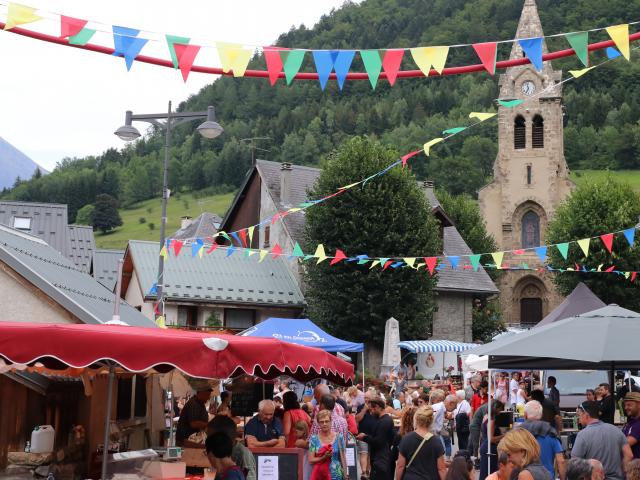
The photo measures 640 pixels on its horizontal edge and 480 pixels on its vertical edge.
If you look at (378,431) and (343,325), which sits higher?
(343,325)

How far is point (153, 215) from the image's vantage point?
132250 mm

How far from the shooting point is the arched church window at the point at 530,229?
206 ft

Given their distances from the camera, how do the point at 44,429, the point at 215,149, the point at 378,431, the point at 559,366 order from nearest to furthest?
the point at 44,429, the point at 378,431, the point at 559,366, the point at 215,149

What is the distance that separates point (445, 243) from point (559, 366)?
34948 mm

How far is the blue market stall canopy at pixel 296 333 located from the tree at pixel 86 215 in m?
105

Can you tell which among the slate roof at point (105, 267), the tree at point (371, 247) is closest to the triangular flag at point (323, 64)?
the tree at point (371, 247)

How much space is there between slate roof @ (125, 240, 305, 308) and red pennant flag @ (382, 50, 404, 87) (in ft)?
103

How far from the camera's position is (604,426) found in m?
9.27

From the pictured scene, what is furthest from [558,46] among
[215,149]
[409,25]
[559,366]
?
[559,366]

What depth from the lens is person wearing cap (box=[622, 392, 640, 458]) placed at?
32.2 ft

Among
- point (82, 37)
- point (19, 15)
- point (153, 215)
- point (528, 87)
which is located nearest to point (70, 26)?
point (82, 37)

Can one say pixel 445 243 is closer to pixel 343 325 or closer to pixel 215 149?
pixel 343 325

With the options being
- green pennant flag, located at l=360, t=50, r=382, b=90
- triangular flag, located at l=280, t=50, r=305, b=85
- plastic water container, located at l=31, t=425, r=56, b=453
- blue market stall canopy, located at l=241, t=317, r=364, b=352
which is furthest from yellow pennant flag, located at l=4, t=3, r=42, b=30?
blue market stall canopy, located at l=241, t=317, r=364, b=352

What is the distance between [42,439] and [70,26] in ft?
19.2
